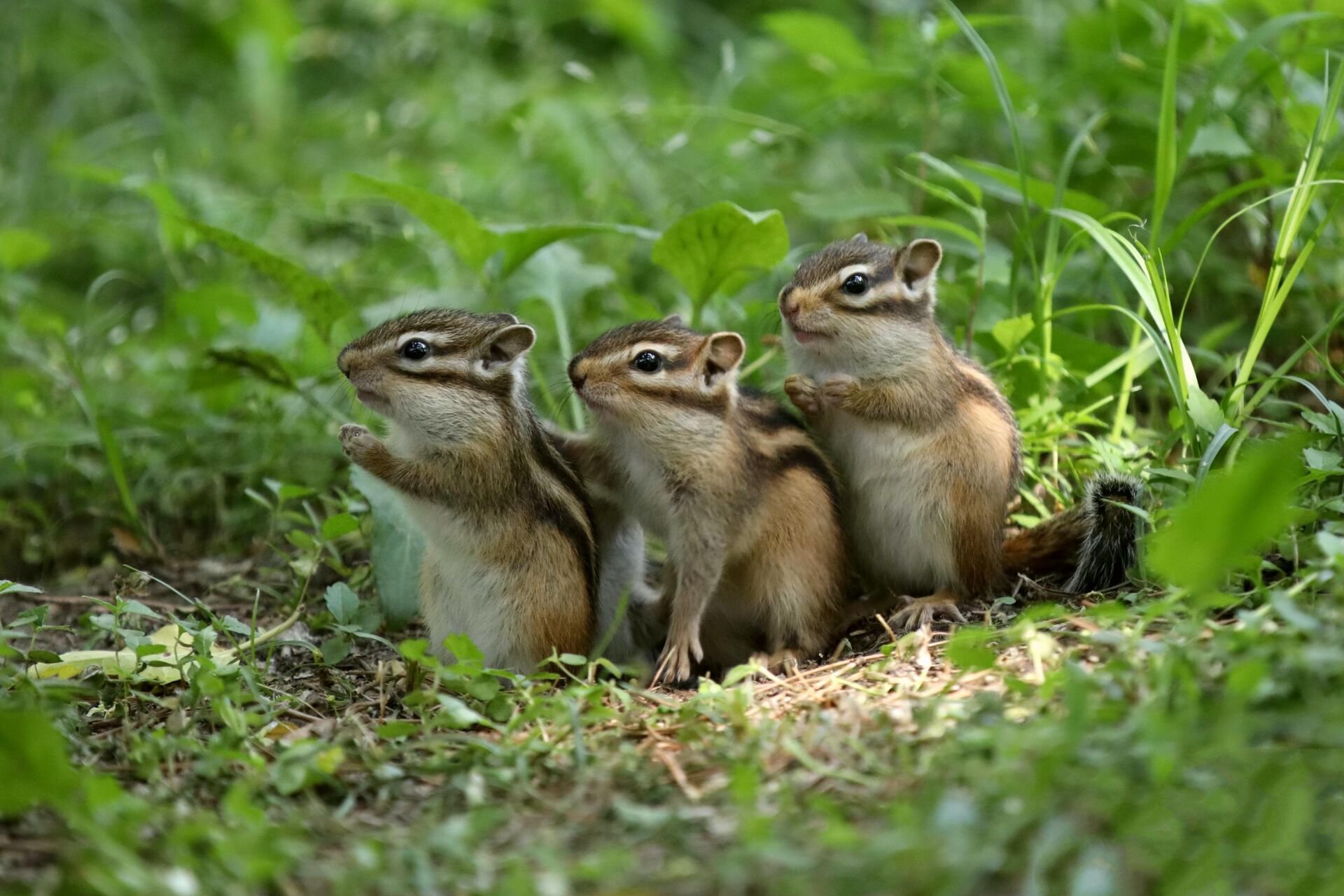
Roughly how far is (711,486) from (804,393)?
39cm

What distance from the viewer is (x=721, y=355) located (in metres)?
3.69

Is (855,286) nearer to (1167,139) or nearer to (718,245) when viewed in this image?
(718,245)

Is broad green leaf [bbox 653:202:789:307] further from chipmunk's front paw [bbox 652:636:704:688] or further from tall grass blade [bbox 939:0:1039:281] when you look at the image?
chipmunk's front paw [bbox 652:636:704:688]

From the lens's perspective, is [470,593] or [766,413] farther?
[766,413]

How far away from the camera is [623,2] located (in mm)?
8898

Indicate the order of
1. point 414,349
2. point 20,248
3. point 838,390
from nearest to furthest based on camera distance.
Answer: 1. point 414,349
2. point 838,390
3. point 20,248

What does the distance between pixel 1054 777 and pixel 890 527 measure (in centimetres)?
168

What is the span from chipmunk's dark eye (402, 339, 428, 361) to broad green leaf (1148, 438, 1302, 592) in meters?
2.01

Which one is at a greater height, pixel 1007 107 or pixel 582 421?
pixel 1007 107

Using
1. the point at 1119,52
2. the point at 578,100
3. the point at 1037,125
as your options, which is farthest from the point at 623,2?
the point at 1119,52

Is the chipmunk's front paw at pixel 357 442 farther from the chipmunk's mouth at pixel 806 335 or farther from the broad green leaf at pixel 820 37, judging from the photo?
the broad green leaf at pixel 820 37

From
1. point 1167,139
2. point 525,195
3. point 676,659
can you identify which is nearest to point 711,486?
point 676,659

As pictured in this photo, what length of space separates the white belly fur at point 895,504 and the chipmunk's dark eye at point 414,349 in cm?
116

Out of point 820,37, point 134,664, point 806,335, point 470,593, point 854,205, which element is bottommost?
point 134,664
